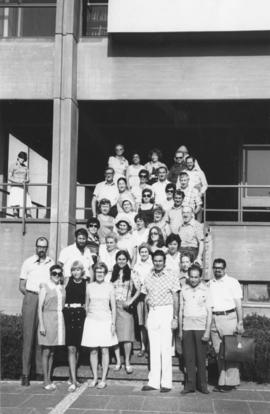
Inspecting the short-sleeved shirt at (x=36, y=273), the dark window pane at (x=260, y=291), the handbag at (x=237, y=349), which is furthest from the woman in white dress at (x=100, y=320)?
the dark window pane at (x=260, y=291)

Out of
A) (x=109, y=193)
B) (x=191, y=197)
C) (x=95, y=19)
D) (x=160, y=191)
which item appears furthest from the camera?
(x=95, y=19)

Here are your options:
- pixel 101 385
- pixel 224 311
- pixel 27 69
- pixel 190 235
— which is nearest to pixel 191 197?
pixel 190 235

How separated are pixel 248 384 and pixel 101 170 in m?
10.7

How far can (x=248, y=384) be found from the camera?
873 cm

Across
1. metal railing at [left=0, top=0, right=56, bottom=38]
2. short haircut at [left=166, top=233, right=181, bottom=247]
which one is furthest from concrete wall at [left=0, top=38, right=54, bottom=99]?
short haircut at [left=166, top=233, right=181, bottom=247]

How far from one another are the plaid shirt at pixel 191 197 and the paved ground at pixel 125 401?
11.6ft

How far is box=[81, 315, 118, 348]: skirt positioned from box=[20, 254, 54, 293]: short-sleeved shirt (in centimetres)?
93

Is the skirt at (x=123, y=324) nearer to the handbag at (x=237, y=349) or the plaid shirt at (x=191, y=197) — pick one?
the handbag at (x=237, y=349)

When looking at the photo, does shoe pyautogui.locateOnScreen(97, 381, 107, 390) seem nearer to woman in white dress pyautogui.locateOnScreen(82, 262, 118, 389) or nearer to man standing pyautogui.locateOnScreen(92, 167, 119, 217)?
woman in white dress pyautogui.locateOnScreen(82, 262, 118, 389)

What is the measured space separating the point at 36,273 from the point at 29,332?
0.88 meters

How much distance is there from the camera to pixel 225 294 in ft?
27.1

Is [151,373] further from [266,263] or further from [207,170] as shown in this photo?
[207,170]

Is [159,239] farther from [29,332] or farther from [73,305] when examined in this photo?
[29,332]

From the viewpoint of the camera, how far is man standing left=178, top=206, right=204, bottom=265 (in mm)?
9828
